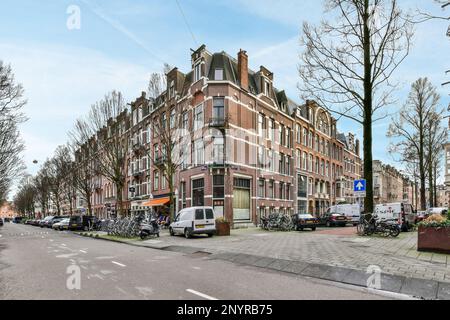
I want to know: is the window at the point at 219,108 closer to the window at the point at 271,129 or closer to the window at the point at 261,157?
the window at the point at 261,157

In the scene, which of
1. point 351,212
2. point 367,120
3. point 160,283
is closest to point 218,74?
point 367,120

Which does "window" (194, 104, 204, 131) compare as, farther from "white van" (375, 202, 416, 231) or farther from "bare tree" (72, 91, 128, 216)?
"white van" (375, 202, 416, 231)

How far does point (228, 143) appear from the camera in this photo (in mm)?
29906

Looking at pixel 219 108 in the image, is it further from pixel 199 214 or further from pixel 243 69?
pixel 199 214

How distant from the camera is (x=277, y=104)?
3916 cm

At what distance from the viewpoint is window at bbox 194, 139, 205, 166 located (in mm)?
31016

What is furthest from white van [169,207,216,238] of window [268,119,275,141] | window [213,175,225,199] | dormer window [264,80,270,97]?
dormer window [264,80,270,97]

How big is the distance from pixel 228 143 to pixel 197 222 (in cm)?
1137

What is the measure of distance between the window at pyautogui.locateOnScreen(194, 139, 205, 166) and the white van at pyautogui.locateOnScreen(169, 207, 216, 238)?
1064cm

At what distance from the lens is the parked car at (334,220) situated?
31047 millimetres

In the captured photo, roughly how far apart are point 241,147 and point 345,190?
35.1 metres
